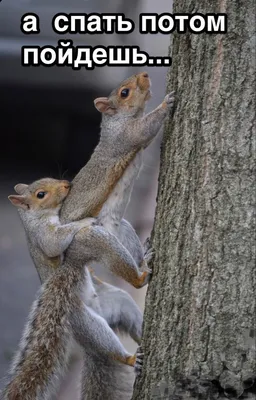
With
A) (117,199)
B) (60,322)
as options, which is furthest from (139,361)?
(117,199)

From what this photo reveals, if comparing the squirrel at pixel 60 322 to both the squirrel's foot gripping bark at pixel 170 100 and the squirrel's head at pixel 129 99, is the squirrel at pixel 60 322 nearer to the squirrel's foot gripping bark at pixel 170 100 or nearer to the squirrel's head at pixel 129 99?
the squirrel's head at pixel 129 99

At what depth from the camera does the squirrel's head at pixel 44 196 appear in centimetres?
339

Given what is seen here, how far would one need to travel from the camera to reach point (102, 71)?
591cm

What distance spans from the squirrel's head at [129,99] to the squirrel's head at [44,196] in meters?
0.32

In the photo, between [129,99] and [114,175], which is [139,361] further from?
[129,99]

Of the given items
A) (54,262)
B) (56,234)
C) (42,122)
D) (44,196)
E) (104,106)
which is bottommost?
(54,262)

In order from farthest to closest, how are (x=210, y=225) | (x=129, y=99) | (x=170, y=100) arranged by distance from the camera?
(x=129, y=99), (x=170, y=100), (x=210, y=225)

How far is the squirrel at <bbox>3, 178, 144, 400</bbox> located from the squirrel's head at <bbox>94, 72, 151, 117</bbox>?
429 mm

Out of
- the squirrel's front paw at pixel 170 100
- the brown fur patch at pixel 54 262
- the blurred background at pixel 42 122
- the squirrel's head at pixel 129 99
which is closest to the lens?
the squirrel's front paw at pixel 170 100

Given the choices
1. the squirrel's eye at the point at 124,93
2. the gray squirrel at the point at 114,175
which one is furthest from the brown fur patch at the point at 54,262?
the squirrel's eye at the point at 124,93

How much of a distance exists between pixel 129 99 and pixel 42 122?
9.51ft

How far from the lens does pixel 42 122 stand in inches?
244

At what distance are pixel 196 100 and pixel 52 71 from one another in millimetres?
3319

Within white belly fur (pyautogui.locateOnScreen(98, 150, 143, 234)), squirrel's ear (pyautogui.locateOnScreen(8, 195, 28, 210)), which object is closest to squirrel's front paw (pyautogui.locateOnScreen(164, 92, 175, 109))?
white belly fur (pyautogui.locateOnScreen(98, 150, 143, 234))
